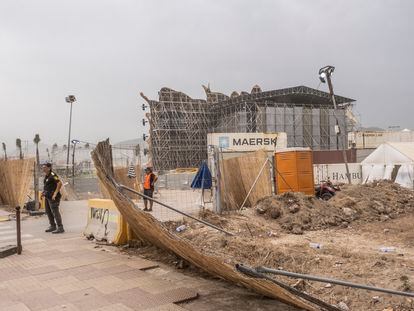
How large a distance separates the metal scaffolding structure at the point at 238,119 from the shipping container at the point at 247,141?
1192 centimetres

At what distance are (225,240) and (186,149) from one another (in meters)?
56.4

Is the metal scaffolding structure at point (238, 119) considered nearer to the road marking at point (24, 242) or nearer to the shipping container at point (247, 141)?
the shipping container at point (247, 141)

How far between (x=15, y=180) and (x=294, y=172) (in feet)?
A: 32.8

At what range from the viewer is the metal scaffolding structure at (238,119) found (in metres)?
59.0

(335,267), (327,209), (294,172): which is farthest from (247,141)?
(335,267)

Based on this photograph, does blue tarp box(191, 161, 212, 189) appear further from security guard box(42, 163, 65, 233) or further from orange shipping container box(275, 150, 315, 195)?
security guard box(42, 163, 65, 233)

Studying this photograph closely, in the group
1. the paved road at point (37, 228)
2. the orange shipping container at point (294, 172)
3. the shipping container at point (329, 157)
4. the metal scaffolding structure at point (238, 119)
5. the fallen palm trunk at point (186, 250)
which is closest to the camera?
the fallen palm trunk at point (186, 250)

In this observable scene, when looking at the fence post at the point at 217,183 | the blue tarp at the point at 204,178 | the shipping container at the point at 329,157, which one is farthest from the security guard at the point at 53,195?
the shipping container at the point at 329,157

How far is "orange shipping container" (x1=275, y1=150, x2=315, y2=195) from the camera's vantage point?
1501cm

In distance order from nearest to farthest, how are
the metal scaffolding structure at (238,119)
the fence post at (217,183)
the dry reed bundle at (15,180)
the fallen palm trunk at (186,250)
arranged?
the fallen palm trunk at (186,250), the fence post at (217,183), the dry reed bundle at (15,180), the metal scaffolding structure at (238,119)

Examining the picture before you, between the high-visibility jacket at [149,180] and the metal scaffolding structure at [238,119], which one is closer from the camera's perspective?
the high-visibility jacket at [149,180]

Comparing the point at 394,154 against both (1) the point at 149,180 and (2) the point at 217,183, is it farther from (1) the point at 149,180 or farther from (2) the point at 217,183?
(2) the point at 217,183

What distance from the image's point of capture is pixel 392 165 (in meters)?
25.4

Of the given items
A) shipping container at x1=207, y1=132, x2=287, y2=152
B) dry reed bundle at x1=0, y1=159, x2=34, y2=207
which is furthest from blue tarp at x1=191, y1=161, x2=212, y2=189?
shipping container at x1=207, y1=132, x2=287, y2=152
